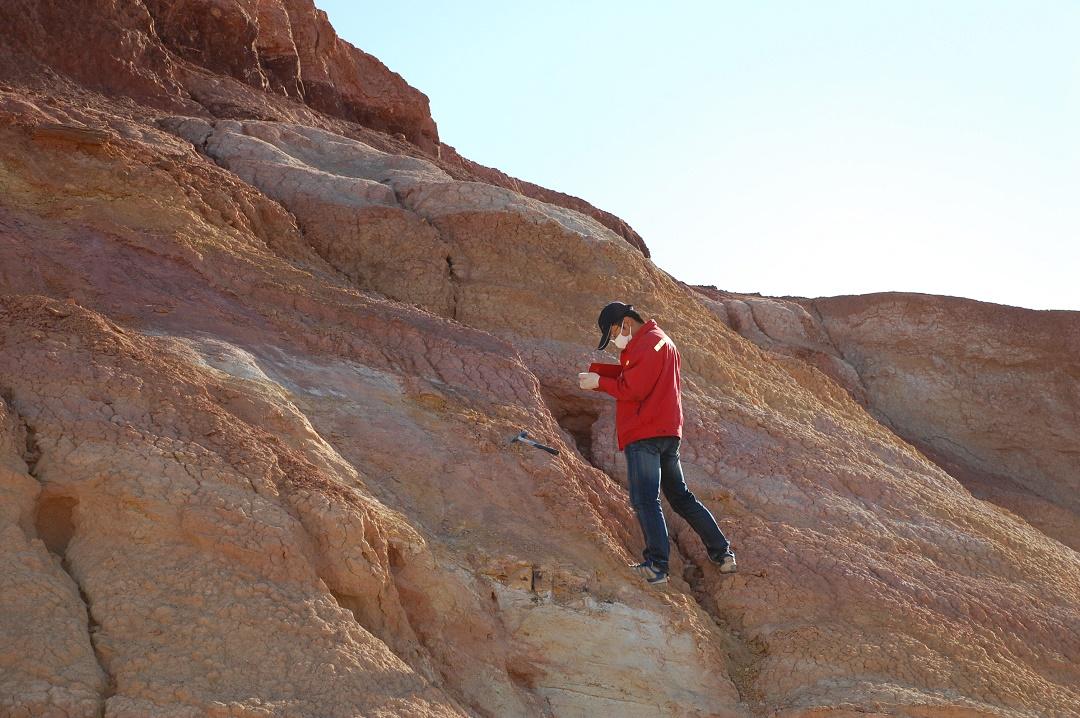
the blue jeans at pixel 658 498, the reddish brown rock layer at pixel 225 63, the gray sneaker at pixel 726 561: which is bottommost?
the gray sneaker at pixel 726 561

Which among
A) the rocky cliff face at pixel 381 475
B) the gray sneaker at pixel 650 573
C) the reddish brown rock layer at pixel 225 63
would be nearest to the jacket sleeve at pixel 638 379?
the rocky cliff face at pixel 381 475

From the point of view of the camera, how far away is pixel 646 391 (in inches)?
250

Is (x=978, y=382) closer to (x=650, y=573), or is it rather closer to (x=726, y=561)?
(x=726, y=561)

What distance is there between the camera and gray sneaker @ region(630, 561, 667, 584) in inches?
240

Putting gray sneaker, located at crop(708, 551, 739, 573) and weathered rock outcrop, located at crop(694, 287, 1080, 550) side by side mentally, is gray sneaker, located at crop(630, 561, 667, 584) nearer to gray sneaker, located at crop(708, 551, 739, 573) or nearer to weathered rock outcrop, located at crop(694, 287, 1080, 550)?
gray sneaker, located at crop(708, 551, 739, 573)

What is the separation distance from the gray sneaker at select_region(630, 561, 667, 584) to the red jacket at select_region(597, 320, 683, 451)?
2.19 ft

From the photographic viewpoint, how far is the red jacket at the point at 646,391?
20.7ft

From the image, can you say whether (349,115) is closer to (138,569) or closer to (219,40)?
(219,40)

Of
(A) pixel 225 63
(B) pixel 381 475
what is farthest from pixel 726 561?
(A) pixel 225 63

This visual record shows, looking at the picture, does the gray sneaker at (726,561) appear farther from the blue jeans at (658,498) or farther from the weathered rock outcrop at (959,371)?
the weathered rock outcrop at (959,371)

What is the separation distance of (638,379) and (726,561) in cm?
116

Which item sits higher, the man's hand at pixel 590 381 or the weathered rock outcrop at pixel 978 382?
the weathered rock outcrop at pixel 978 382

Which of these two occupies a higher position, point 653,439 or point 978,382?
point 978,382

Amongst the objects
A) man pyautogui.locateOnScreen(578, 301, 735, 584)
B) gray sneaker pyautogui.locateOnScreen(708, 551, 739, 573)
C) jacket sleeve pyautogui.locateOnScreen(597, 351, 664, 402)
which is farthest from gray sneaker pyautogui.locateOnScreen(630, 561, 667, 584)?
jacket sleeve pyautogui.locateOnScreen(597, 351, 664, 402)
